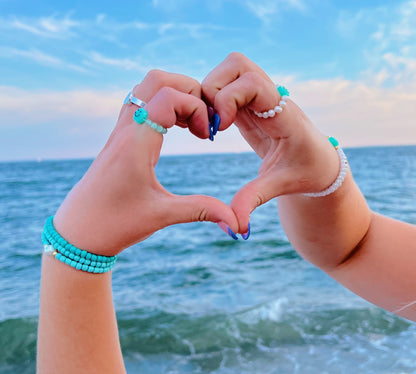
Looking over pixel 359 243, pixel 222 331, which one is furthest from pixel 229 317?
pixel 359 243

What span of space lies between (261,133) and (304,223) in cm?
29

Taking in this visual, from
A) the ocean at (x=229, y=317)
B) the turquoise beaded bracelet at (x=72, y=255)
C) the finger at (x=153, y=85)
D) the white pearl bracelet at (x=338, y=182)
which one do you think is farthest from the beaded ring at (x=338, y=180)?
the ocean at (x=229, y=317)

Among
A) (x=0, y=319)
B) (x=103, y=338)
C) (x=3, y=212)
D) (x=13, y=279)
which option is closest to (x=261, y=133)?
(x=103, y=338)

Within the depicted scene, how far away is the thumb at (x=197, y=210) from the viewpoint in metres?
0.80

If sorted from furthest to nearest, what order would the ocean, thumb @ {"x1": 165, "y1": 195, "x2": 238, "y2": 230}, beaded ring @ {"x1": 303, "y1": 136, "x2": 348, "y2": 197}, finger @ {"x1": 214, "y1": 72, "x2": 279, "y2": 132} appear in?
the ocean
beaded ring @ {"x1": 303, "y1": 136, "x2": 348, "y2": 197}
finger @ {"x1": 214, "y1": 72, "x2": 279, "y2": 132}
thumb @ {"x1": 165, "y1": 195, "x2": 238, "y2": 230}

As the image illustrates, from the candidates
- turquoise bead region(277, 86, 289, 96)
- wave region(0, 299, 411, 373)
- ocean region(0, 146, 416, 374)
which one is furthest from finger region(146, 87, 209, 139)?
wave region(0, 299, 411, 373)

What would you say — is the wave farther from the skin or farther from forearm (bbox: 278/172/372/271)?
the skin

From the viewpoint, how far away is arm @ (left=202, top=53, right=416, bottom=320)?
936mm

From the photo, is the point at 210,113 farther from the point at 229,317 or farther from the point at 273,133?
the point at 229,317

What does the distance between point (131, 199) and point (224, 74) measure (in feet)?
1.25

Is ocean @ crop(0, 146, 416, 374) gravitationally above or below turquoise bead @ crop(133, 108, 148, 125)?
below

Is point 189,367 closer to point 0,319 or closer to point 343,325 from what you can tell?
point 343,325

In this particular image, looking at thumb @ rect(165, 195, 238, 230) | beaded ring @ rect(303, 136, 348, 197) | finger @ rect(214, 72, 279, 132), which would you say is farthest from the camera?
beaded ring @ rect(303, 136, 348, 197)

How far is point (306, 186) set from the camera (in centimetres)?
105
